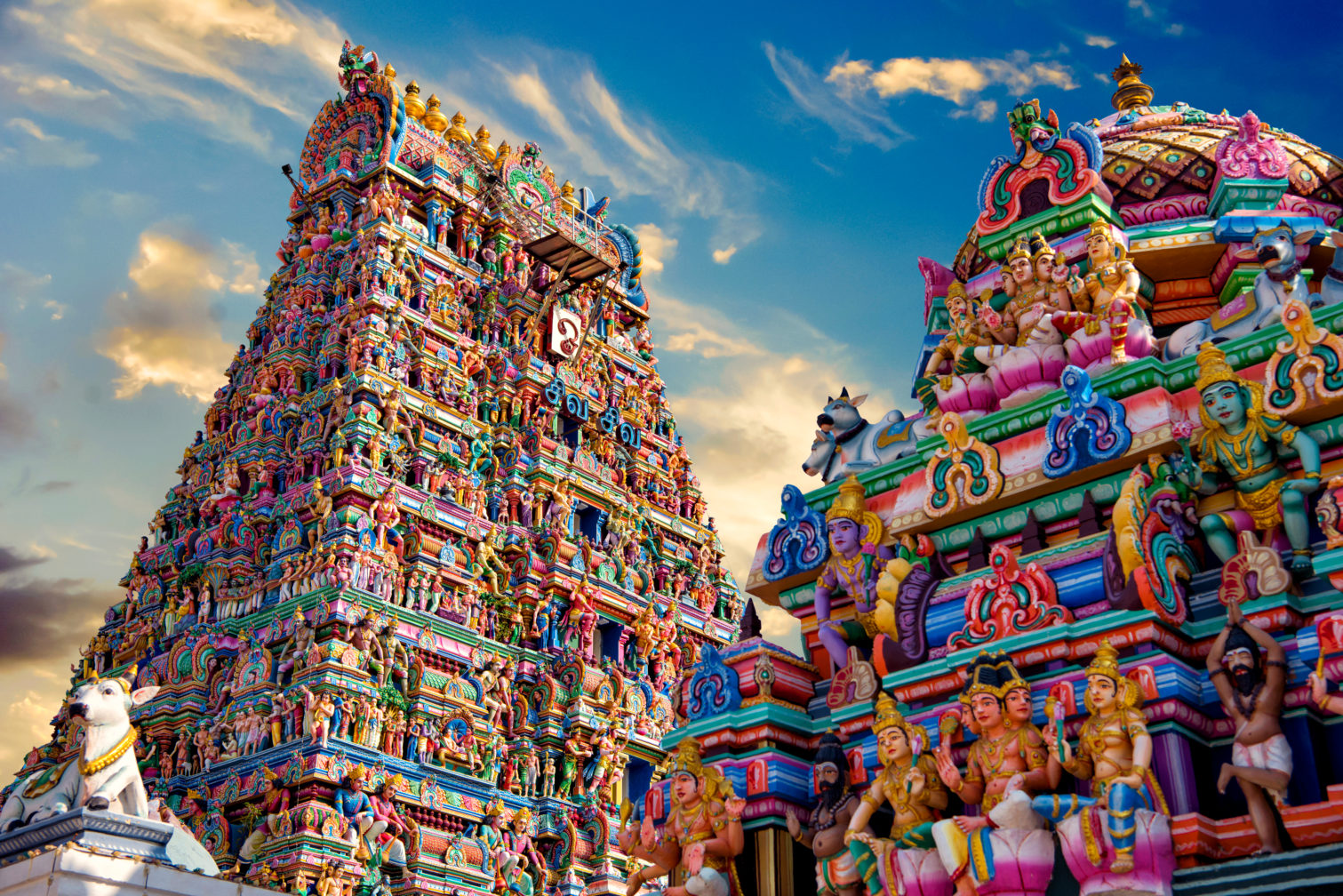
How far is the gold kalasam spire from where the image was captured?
893 inches

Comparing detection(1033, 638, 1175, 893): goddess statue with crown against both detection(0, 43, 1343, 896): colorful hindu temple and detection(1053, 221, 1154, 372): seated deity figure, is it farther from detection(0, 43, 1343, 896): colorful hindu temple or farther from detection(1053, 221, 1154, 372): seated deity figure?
detection(1053, 221, 1154, 372): seated deity figure

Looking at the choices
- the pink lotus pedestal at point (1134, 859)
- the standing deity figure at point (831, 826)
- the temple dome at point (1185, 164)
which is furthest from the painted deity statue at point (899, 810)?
the temple dome at point (1185, 164)

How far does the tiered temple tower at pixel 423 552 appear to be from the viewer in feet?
94.2

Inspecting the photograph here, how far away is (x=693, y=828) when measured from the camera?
1477 centimetres

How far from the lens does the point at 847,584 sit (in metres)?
16.2

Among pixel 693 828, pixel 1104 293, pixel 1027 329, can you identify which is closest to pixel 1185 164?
pixel 1104 293

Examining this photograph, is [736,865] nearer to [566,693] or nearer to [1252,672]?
[1252,672]

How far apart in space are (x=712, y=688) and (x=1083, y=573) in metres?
4.71

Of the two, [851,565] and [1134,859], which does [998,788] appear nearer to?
[1134,859]

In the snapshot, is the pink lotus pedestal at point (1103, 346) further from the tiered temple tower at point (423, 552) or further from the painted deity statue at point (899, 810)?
the tiered temple tower at point (423, 552)

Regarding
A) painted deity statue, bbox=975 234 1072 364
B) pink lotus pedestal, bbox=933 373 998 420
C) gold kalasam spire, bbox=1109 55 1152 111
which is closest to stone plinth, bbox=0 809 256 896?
pink lotus pedestal, bbox=933 373 998 420

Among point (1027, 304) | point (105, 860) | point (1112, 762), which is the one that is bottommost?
point (105, 860)

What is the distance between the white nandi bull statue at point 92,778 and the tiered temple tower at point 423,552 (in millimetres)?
12133

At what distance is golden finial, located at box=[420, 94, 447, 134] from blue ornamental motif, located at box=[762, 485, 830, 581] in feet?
90.5
